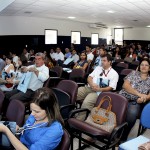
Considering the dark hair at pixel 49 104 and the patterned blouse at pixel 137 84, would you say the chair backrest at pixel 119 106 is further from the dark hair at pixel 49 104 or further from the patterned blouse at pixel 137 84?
the dark hair at pixel 49 104

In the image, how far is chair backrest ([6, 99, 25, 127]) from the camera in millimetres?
2215

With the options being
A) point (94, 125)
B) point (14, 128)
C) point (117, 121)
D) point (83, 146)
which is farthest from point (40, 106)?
point (83, 146)

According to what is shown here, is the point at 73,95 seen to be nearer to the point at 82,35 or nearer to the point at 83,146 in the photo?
the point at 83,146

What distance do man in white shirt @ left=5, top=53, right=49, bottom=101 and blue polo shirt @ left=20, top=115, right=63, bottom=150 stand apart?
1.94 m

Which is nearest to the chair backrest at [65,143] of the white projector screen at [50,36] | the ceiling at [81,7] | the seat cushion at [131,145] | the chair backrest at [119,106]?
the seat cushion at [131,145]

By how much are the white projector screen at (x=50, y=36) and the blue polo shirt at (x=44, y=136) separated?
33.5ft

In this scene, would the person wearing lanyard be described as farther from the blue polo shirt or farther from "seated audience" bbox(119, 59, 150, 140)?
the blue polo shirt

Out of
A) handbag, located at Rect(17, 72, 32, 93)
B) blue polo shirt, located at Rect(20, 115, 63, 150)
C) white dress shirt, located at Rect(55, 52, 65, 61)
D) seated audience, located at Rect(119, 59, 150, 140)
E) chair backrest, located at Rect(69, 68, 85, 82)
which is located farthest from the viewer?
white dress shirt, located at Rect(55, 52, 65, 61)

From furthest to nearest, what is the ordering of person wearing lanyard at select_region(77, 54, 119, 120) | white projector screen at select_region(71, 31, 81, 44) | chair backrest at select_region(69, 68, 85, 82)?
1. white projector screen at select_region(71, 31, 81, 44)
2. chair backrest at select_region(69, 68, 85, 82)
3. person wearing lanyard at select_region(77, 54, 119, 120)

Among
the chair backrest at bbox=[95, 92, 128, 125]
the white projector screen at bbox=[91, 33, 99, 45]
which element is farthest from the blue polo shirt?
the white projector screen at bbox=[91, 33, 99, 45]

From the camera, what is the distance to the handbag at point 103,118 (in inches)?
98.8

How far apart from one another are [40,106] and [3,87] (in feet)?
8.57

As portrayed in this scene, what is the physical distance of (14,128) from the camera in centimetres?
175

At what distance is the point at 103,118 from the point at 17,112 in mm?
976
